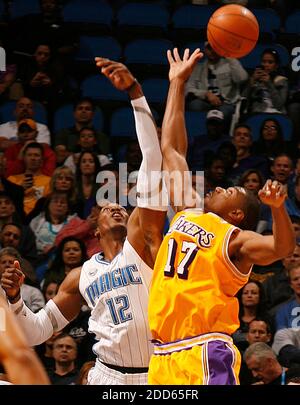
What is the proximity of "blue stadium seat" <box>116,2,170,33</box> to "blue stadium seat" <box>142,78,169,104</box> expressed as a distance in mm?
783

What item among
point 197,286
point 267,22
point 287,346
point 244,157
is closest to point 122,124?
point 244,157

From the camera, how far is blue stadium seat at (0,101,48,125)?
8.42 m

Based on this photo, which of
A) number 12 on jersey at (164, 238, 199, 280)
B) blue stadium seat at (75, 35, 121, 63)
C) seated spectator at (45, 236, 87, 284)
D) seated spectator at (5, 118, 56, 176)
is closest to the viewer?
number 12 on jersey at (164, 238, 199, 280)

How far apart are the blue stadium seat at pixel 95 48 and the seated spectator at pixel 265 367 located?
3.70m

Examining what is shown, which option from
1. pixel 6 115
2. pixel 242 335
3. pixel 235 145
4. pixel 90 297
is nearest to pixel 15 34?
pixel 6 115

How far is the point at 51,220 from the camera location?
7.56 metres

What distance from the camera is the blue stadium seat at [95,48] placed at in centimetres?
902

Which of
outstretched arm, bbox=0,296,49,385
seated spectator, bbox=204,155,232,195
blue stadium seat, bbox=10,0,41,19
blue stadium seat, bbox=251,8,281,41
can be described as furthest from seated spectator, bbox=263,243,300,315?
outstretched arm, bbox=0,296,49,385

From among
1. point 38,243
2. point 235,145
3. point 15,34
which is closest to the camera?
point 38,243

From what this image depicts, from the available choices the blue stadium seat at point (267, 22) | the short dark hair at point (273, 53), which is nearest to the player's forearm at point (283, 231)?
the short dark hair at point (273, 53)

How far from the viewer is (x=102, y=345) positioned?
16.3 feet

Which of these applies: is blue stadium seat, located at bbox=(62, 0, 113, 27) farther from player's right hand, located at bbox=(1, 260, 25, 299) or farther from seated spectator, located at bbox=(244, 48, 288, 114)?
player's right hand, located at bbox=(1, 260, 25, 299)

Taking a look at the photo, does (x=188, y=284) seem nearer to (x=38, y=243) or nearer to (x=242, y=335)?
(x=242, y=335)

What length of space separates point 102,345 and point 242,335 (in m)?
1.98
